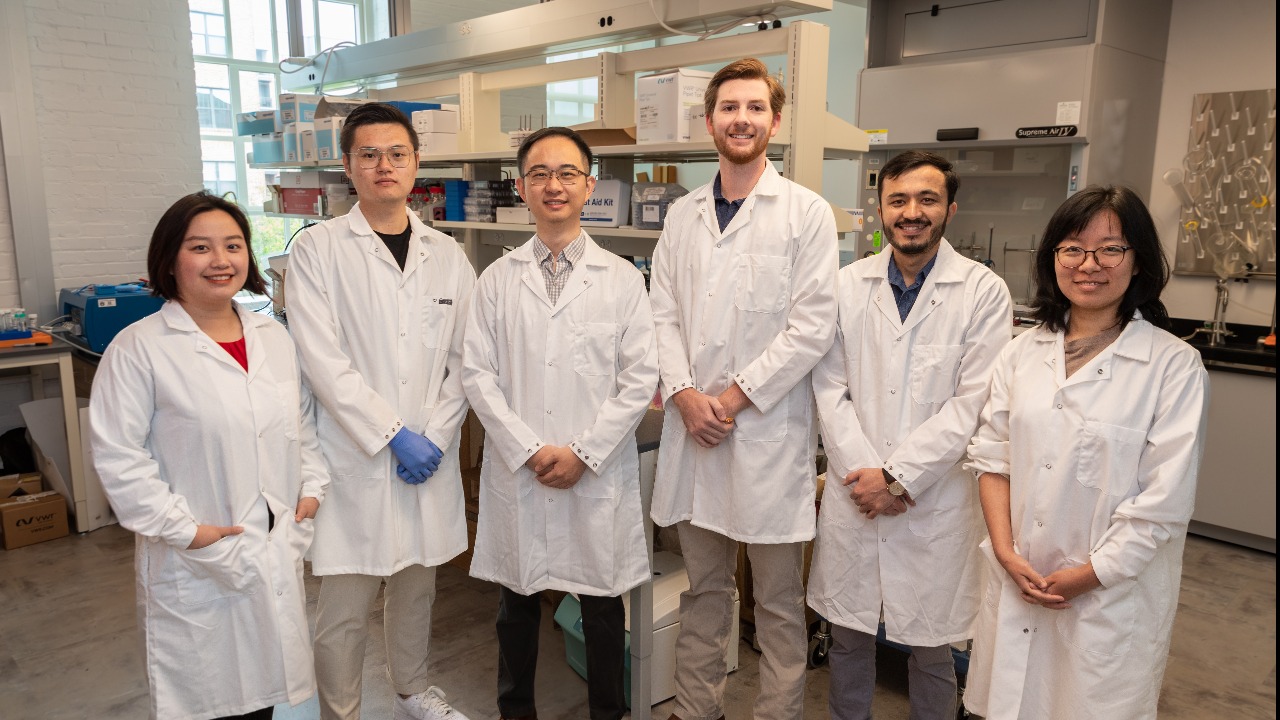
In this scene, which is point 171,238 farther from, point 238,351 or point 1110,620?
point 1110,620

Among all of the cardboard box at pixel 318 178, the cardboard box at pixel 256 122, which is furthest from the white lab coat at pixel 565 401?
the cardboard box at pixel 256 122

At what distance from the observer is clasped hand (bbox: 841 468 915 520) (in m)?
1.96

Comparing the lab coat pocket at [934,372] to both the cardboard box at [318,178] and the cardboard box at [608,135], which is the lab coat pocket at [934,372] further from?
the cardboard box at [318,178]

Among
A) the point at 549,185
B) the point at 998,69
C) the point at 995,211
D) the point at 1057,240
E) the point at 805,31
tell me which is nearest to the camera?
the point at 1057,240

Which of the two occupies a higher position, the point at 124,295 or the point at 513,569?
the point at 124,295

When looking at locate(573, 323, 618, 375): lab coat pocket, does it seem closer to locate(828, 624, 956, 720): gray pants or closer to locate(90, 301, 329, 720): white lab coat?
locate(90, 301, 329, 720): white lab coat

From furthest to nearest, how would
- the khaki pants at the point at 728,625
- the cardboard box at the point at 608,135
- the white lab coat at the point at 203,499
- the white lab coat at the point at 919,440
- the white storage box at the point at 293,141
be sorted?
1. the white storage box at the point at 293,141
2. the cardboard box at the point at 608,135
3. the khaki pants at the point at 728,625
4. the white lab coat at the point at 919,440
5. the white lab coat at the point at 203,499

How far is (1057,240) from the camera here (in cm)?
170

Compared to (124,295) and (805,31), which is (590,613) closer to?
(805,31)

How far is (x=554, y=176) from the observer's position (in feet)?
6.81

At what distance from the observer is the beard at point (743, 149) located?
211cm

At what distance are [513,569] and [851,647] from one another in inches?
32.9

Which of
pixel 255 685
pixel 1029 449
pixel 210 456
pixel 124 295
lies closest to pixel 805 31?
pixel 1029 449

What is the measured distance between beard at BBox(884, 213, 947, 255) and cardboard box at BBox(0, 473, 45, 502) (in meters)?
3.91
